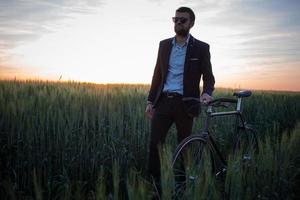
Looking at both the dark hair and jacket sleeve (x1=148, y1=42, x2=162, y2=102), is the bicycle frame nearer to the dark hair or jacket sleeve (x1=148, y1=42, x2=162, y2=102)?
jacket sleeve (x1=148, y1=42, x2=162, y2=102)

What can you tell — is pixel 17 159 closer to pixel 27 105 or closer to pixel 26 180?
pixel 26 180

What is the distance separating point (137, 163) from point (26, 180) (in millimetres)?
1541

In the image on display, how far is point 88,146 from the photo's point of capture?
17.1 feet

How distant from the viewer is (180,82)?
456 centimetres

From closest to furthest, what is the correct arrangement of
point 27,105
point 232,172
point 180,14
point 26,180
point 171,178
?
1. point 171,178
2. point 232,172
3. point 180,14
4. point 26,180
5. point 27,105

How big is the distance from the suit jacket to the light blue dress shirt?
41 millimetres

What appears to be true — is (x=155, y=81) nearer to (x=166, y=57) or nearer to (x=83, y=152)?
(x=166, y=57)

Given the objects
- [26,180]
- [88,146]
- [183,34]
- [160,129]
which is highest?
[183,34]

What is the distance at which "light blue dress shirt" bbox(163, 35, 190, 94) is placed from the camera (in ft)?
14.9

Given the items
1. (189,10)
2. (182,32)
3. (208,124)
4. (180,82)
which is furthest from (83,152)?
(189,10)

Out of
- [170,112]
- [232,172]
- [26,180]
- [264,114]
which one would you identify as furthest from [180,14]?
[264,114]

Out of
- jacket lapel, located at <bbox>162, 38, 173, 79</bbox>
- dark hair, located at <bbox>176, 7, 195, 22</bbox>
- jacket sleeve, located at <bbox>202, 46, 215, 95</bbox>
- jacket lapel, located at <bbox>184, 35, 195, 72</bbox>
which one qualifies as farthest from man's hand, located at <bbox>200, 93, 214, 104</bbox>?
dark hair, located at <bbox>176, 7, 195, 22</bbox>

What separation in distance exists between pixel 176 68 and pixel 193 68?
0.62 ft

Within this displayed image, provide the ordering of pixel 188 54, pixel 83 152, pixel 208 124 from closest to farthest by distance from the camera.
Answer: pixel 208 124 → pixel 188 54 → pixel 83 152
